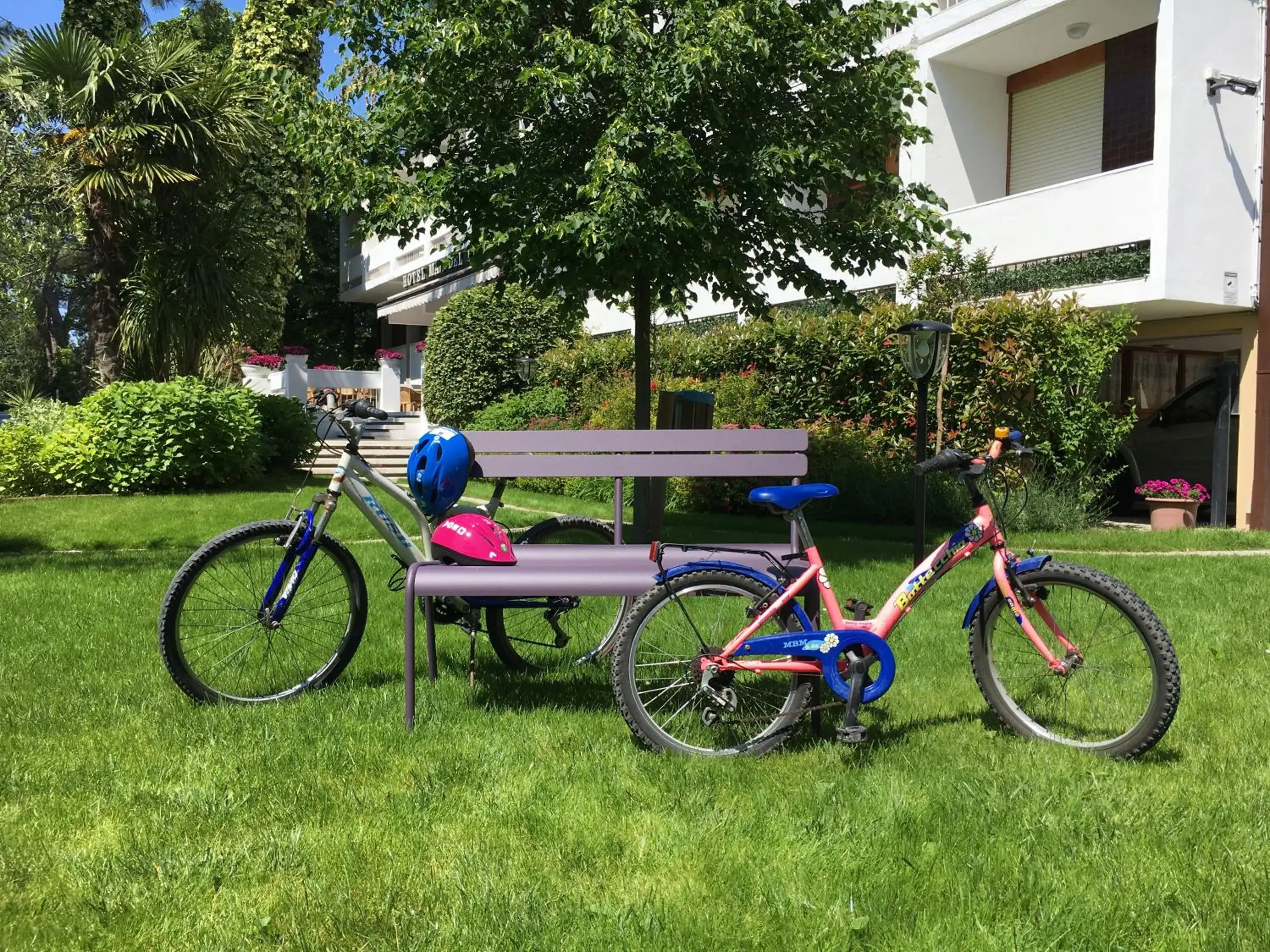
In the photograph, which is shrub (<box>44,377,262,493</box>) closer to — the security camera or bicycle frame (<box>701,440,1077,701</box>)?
bicycle frame (<box>701,440,1077,701</box>)

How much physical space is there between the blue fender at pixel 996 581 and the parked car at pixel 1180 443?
11.2 m

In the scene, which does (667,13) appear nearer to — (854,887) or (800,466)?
(800,466)

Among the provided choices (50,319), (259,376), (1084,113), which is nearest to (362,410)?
(1084,113)

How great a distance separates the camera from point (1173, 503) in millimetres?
12891

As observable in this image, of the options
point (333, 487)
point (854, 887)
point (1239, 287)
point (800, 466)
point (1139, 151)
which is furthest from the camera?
point (1139, 151)

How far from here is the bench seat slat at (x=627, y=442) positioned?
5.08 m

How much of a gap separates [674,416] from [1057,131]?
434 inches

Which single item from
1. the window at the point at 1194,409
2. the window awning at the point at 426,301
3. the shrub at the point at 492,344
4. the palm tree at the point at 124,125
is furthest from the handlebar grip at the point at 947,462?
the window awning at the point at 426,301

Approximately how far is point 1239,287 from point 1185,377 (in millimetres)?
2794

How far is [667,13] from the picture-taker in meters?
8.71

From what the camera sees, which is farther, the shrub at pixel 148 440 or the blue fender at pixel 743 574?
the shrub at pixel 148 440

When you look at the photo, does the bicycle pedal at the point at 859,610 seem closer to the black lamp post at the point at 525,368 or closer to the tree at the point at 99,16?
the black lamp post at the point at 525,368

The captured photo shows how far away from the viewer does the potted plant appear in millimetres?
12852

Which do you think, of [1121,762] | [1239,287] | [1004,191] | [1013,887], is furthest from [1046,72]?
[1013,887]
